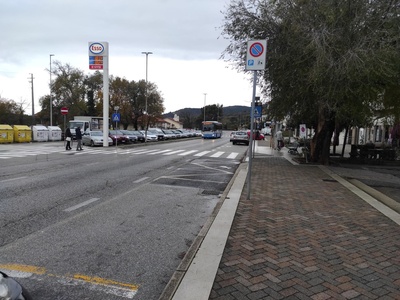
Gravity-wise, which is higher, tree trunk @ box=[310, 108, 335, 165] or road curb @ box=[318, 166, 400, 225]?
tree trunk @ box=[310, 108, 335, 165]

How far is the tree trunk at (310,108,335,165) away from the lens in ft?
51.8

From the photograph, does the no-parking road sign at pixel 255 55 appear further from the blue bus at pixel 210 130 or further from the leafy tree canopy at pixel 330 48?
the blue bus at pixel 210 130

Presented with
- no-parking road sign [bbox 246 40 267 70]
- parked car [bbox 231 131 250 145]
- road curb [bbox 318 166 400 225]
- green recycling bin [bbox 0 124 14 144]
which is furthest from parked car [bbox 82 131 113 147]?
no-parking road sign [bbox 246 40 267 70]

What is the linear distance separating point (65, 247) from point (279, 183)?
Answer: 7.00 metres

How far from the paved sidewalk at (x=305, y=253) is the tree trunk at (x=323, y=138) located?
867 cm

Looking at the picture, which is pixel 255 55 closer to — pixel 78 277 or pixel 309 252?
pixel 309 252

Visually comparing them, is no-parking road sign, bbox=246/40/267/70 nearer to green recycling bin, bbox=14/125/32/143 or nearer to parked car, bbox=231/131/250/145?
green recycling bin, bbox=14/125/32/143

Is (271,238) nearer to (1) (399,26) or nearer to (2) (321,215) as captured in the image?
(2) (321,215)

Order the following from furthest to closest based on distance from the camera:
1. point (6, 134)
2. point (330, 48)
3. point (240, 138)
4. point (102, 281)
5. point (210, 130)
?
point (210, 130), point (240, 138), point (6, 134), point (330, 48), point (102, 281)

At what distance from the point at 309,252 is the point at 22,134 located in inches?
1251

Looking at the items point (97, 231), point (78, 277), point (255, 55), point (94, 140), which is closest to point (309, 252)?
point (78, 277)

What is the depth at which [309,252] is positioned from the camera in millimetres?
4371

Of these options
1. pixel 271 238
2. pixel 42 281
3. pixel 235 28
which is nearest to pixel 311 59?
pixel 235 28

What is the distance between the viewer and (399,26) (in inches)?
448
